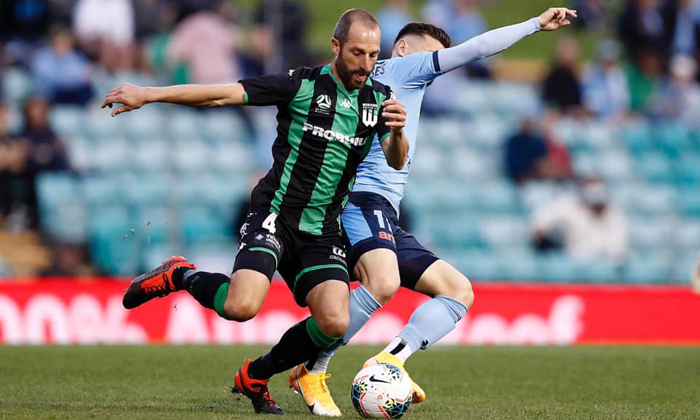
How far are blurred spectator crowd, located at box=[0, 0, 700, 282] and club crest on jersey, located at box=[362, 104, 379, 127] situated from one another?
6.55 meters

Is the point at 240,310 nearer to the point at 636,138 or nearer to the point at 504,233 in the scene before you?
the point at 504,233

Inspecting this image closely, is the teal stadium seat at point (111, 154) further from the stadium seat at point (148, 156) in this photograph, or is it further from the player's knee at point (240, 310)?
the player's knee at point (240, 310)

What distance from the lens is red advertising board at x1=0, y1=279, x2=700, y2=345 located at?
1201 centimetres

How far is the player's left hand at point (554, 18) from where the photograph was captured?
699 cm

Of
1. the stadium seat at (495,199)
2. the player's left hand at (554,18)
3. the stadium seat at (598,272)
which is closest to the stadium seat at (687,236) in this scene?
the stadium seat at (598,272)

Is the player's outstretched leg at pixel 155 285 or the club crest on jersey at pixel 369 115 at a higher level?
the club crest on jersey at pixel 369 115

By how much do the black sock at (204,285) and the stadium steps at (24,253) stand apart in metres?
6.19

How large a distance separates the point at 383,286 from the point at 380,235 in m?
0.38

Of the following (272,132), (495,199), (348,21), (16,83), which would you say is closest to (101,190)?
(16,83)

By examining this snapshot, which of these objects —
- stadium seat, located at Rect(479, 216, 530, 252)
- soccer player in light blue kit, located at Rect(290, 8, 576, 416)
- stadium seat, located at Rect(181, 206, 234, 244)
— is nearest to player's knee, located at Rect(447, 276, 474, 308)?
soccer player in light blue kit, located at Rect(290, 8, 576, 416)

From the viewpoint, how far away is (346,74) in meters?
6.30

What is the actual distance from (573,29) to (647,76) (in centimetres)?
353

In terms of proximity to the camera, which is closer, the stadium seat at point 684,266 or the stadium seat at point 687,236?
the stadium seat at point 684,266

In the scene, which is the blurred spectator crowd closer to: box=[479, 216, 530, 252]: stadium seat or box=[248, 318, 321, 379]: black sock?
box=[479, 216, 530, 252]: stadium seat
